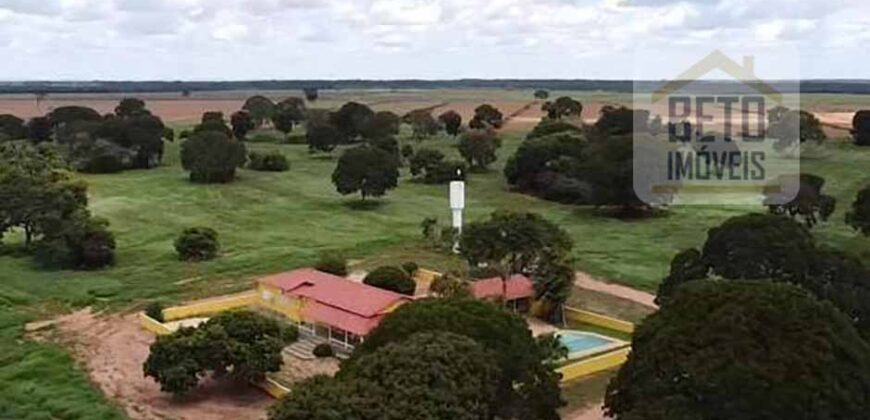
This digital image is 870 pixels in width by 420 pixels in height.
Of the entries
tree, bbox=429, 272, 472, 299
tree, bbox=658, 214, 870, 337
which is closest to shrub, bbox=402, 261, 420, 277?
tree, bbox=429, 272, 472, 299

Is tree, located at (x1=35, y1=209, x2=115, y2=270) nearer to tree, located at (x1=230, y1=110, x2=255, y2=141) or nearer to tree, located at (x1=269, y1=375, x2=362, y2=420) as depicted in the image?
tree, located at (x1=269, y1=375, x2=362, y2=420)

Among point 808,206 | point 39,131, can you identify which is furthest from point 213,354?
point 39,131

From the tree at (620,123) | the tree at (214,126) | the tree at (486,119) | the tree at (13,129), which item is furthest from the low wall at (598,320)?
the tree at (486,119)

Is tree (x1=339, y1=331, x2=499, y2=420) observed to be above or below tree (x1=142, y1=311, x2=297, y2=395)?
above

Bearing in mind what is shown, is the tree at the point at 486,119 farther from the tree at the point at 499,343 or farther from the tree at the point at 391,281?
the tree at the point at 499,343

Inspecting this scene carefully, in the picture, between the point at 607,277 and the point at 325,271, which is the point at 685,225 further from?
the point at 325,271
